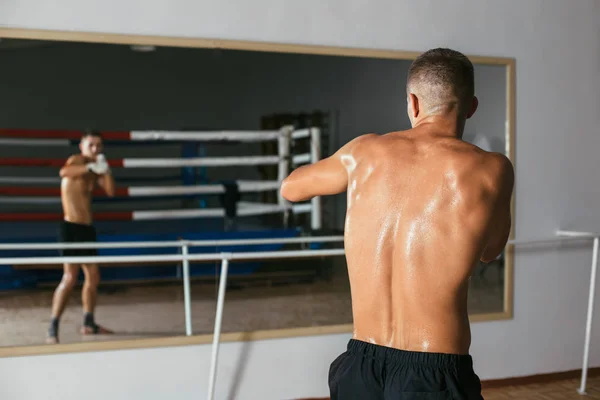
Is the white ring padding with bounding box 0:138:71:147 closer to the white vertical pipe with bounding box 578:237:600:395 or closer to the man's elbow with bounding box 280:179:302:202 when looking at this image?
the man's elbow with bounding box 280:179:302:202

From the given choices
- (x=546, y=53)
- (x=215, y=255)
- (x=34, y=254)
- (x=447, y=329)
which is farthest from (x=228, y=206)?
(x=546, y=53)

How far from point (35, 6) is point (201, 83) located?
79cm

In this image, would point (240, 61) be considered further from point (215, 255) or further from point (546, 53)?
point (546, 53)

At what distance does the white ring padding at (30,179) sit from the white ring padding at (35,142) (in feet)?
0.45

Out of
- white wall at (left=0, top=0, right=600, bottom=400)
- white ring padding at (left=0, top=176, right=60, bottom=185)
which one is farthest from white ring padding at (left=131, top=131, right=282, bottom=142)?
white wall at (left=0, top=0, right=600, bottom=400)

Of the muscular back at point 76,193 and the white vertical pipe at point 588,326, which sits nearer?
the muscular back at point 76,193

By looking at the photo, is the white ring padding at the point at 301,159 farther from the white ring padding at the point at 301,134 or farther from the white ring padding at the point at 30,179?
the white ring padding at the point at 30,179

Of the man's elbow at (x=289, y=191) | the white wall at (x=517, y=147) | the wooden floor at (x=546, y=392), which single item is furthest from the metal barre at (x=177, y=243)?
the man's elbow at (x=289, y=191)

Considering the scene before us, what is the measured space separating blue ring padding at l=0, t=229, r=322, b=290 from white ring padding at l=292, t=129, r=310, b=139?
463 mm

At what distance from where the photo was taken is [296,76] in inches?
125

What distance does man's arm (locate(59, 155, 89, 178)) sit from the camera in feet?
9.20

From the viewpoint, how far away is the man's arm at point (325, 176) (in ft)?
4.64

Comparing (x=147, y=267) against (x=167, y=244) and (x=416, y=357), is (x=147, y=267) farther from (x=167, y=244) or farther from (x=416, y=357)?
(x=416, y=357)

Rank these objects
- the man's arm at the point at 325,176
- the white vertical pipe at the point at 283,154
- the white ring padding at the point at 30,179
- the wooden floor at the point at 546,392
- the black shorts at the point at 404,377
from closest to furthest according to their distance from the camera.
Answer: the black shorts at the point at 404,377 < the man's arm at the point at 325,176 < the white ring padding at the point at 30,179 < the white vertical pipe at the point at 283,154 < the wooden floor at the point at 546,392
